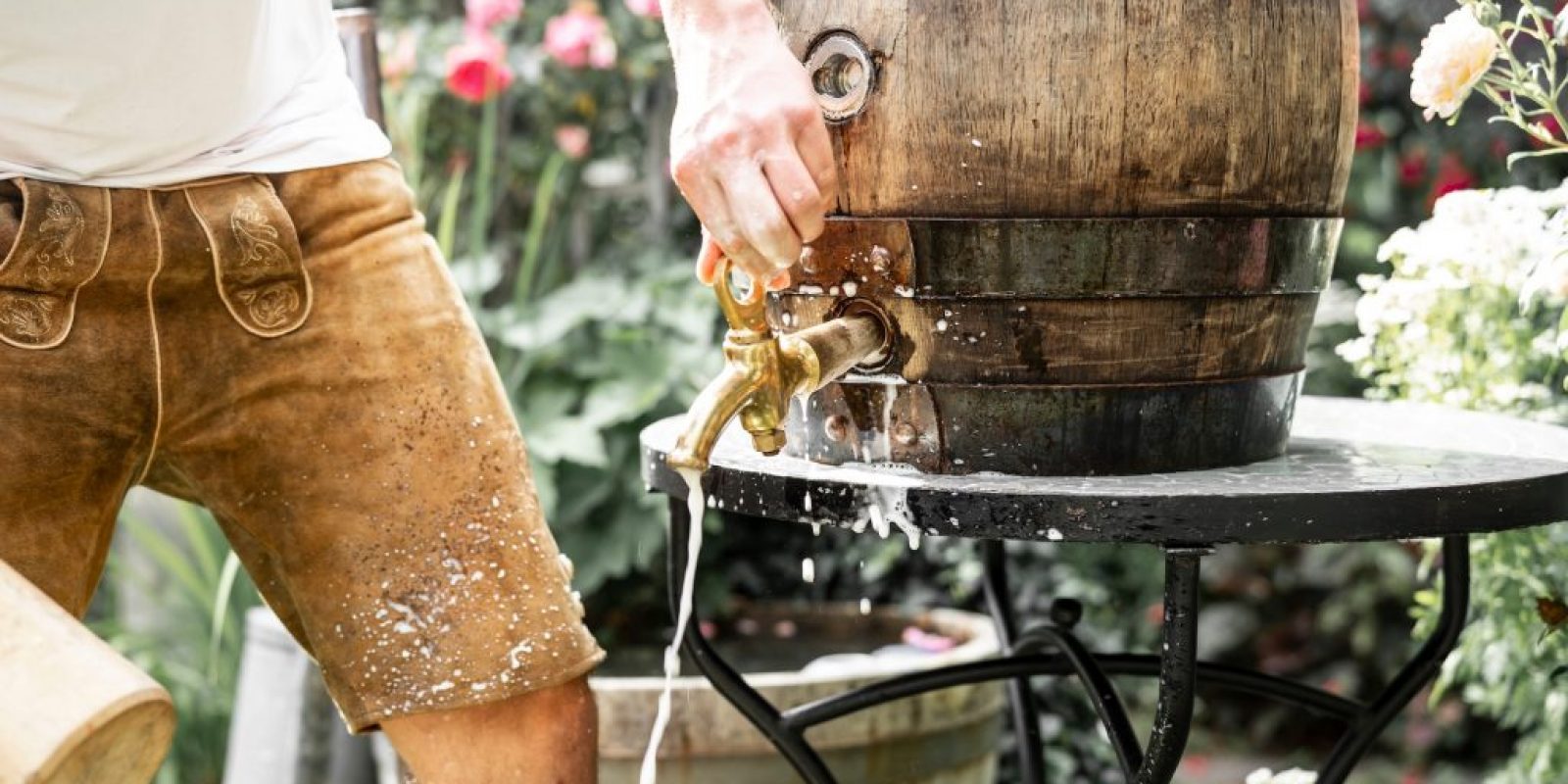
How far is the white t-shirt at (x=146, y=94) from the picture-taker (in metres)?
1.39

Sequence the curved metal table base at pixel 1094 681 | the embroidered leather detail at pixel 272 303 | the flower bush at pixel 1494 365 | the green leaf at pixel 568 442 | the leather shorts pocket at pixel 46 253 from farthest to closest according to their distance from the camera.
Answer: the green leaf at pixel 568 442 < the flower bush at pixel 1494 365 < the curved metal table base at pixel 1094 681 < the embroidered leather detail at pixel 272 303 < the leather shorts pocket at pixel 46 253

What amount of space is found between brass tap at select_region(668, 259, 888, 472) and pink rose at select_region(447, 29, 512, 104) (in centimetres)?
237

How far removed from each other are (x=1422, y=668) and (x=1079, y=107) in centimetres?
72

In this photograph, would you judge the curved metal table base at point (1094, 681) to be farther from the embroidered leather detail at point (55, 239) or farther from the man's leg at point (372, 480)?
the embroidered leather detail at point (55, 239)

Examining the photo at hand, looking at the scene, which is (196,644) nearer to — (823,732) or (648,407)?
(648,407)

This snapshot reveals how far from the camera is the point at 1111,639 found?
11.2 feet

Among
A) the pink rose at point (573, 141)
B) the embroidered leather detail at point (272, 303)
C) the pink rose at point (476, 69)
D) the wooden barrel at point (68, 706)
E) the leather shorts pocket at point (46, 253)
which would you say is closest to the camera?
the wooden barrel at point (68, 706)

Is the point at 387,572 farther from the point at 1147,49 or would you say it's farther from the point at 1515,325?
the point at 1515,325

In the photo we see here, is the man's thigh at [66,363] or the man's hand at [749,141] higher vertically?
the man's hand at [749,141]

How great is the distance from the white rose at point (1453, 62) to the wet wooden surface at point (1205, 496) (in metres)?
0.32

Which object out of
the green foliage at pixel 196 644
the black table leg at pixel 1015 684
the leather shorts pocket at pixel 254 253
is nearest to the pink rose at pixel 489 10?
the green foliage at pixel 196 644

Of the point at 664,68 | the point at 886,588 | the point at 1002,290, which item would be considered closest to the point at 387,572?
the point at 1002,290

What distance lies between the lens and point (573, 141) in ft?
13.4

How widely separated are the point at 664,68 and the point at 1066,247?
284 cm
